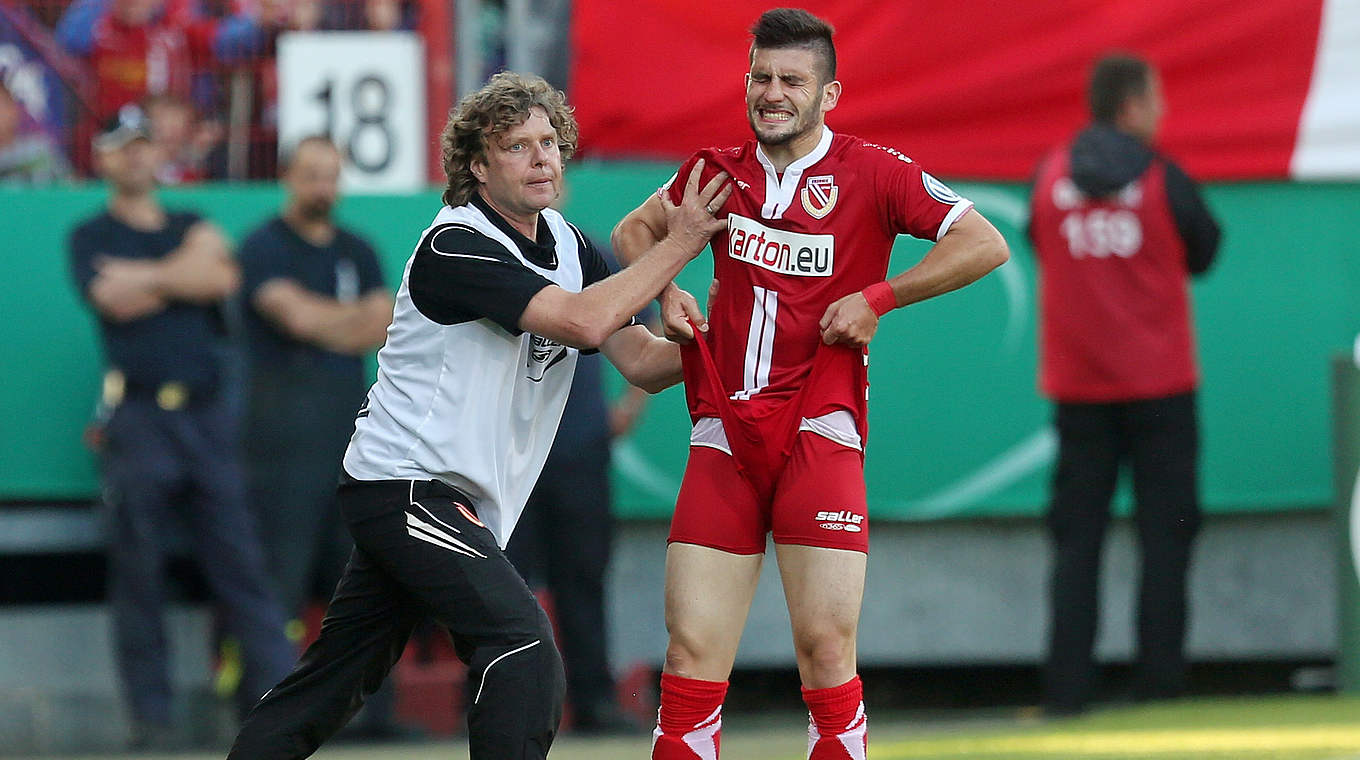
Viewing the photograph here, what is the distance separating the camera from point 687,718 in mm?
5297

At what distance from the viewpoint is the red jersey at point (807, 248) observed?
5336 mm

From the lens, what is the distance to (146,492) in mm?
8281

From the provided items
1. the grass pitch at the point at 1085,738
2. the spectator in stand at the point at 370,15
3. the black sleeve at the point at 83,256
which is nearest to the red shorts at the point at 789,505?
the grass pitch at the point at 1085,738

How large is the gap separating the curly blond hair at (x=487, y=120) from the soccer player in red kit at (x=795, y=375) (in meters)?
0.52

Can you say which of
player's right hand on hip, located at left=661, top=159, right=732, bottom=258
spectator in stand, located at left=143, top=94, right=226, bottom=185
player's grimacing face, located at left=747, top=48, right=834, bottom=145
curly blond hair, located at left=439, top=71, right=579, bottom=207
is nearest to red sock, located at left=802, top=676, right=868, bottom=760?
player's right hand on hip, located at left=661, top=159, right=732, bottom=258

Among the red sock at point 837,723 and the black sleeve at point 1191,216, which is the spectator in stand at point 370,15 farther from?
the red sock at point 837,723

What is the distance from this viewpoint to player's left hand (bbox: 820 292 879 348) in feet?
17.0

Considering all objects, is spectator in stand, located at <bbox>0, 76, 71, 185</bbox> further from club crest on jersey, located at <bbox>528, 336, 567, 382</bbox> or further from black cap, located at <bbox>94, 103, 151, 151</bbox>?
club crest on jersey, located at <bbox>528, 336, 567, 382</bbox>

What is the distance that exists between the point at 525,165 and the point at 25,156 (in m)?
4.64

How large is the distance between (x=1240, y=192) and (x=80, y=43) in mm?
5349

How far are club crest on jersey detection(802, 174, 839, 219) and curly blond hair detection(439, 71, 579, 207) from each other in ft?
2.15

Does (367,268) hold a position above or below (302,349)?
above

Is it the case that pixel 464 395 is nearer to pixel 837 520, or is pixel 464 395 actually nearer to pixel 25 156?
pixel 837 520

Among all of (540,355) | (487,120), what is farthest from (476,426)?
(487,120)
